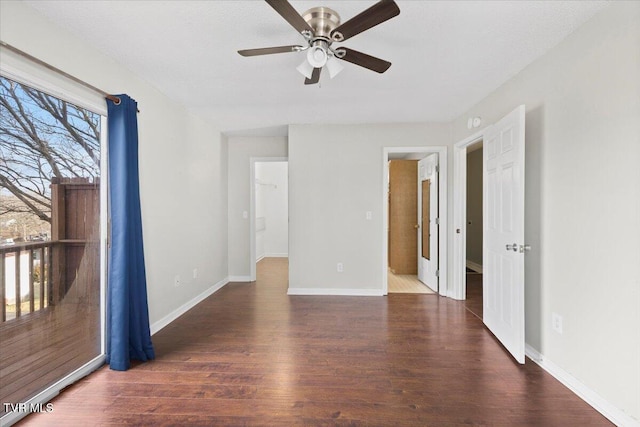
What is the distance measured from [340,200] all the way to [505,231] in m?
2.18

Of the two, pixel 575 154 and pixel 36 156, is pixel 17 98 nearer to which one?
pixel 36 156

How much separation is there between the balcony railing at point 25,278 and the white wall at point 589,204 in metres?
3.48

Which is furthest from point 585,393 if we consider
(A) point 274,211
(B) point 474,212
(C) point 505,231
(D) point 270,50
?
(A) point 274,211

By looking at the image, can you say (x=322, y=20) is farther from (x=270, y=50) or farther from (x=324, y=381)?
(x=324, y=381)

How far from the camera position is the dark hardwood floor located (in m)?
1.82

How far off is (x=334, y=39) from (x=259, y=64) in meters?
0.99

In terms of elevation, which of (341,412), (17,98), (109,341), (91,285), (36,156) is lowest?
(341,412)

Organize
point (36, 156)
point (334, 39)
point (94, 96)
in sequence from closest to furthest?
point (334, 39) < point (36, 156) < point (94, 96)

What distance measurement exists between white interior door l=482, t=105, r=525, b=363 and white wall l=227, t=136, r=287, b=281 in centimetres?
315

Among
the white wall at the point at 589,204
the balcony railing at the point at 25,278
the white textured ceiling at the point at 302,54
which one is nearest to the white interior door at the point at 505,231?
the white wall at the point at 589,204

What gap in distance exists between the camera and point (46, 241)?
2025mm

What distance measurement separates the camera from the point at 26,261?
188cm

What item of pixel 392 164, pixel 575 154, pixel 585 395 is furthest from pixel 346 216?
pixel 585 395

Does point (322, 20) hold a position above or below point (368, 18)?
above
